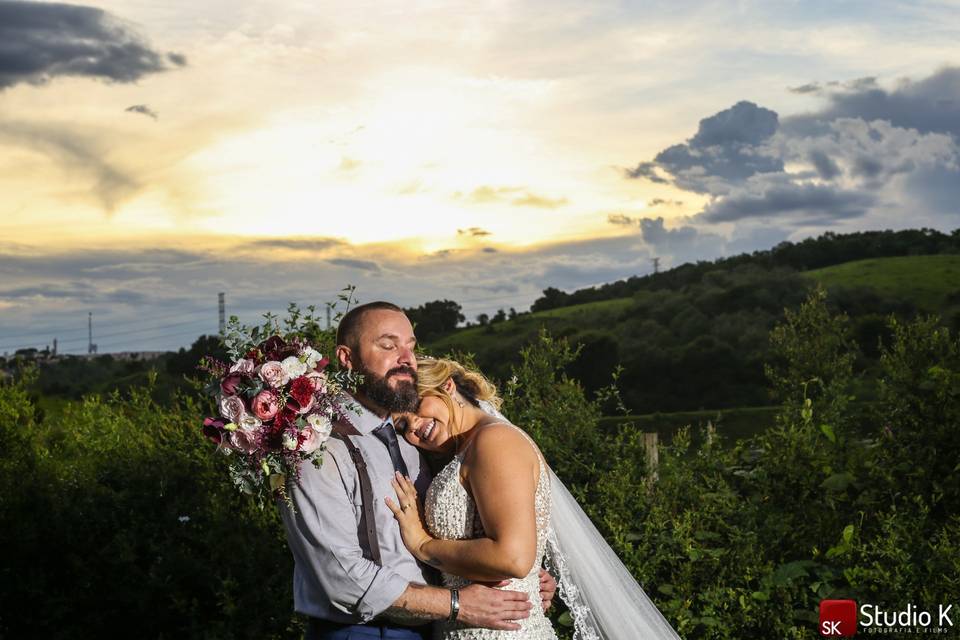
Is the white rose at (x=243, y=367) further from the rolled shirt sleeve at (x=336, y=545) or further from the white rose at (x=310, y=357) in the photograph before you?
the rolled shirt sleeve at (x=336, y=545)

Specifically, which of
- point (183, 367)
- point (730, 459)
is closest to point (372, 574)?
point (730, 459)

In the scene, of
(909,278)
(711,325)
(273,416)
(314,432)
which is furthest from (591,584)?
(909,278)

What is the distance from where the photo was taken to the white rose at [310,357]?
3.34 m

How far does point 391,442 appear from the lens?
3.54 meters

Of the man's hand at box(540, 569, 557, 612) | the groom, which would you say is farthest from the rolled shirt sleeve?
the man's hand at box(540, 569, 557, 612)

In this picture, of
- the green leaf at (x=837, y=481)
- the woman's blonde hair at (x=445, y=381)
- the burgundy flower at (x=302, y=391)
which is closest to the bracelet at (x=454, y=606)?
the woman's blonde hair at (x=445, y=381)

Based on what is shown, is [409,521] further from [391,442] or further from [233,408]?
[233,408]

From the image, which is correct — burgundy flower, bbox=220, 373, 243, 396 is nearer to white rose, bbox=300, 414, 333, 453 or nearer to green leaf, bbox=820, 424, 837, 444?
white rose, bbox=300, 414, 333, 453

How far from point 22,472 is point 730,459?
5.34 meters

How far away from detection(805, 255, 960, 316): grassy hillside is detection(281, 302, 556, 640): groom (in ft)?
173

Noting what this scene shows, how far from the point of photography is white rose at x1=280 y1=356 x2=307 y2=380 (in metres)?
3.28

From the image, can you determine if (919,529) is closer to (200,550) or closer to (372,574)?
(372,574)

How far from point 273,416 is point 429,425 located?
0.60 m

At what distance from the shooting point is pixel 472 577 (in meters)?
3.35
